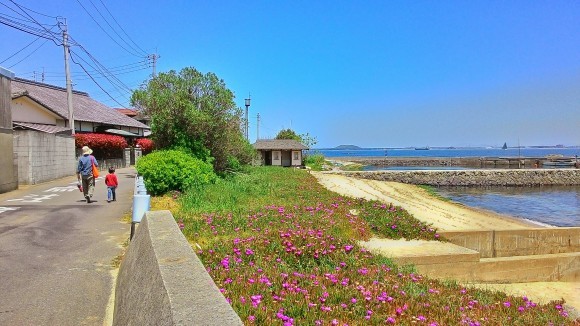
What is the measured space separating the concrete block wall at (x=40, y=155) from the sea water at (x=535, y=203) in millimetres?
28043

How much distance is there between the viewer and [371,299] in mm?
4578

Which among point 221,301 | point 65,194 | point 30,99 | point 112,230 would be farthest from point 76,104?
point 221,301

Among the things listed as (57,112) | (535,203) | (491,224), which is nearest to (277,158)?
(535,203)

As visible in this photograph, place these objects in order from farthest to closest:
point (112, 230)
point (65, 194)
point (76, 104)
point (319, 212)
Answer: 1. point (76, 104)
2. point (65, 194)
3. point (319, 212)
4. point (112, 230)

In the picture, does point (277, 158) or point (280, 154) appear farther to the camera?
point (280, 154)

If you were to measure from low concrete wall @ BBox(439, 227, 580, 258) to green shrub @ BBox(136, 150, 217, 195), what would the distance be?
31.0 feet

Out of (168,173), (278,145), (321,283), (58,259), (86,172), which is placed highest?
(278,145)

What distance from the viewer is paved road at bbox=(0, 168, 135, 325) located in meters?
4.77

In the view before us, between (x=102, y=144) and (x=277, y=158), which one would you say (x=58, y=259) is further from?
(x=277, y=158)

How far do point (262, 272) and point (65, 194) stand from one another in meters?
12.5

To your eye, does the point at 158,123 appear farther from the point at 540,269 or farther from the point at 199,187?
the point at 540,269

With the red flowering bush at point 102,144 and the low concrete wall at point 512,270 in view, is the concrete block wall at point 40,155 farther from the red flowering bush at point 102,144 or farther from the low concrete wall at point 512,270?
the low concrete wall at point 512,270

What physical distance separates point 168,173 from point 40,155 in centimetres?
750

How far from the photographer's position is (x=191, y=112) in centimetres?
2020
